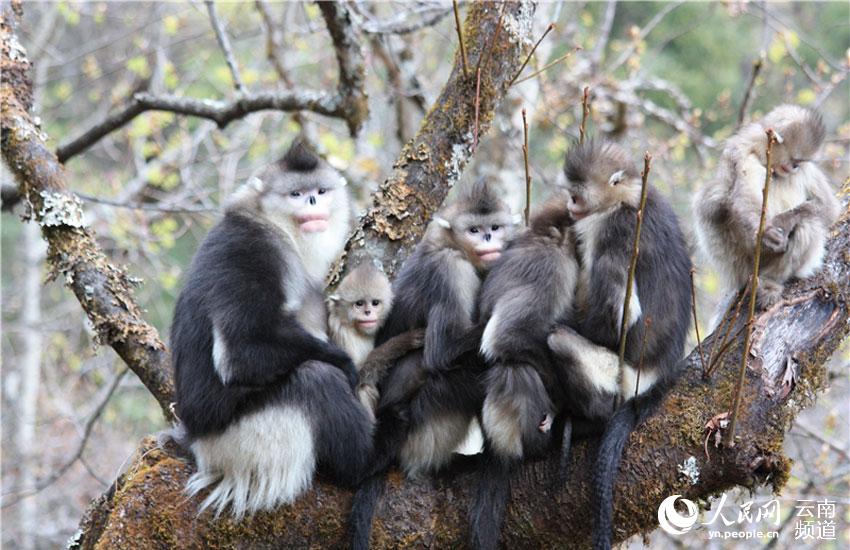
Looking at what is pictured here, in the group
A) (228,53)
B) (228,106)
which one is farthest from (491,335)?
(228,53)

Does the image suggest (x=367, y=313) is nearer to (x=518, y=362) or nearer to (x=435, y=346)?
(x=435, y=346)

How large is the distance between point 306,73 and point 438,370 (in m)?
12.0

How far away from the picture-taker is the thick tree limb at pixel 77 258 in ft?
17.0

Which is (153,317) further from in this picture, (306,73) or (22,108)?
(22,108)

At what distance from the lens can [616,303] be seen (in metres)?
3.89

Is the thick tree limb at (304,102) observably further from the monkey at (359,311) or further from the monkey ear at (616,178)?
the monkey ear at (616,178)

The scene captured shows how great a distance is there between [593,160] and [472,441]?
1485 mm

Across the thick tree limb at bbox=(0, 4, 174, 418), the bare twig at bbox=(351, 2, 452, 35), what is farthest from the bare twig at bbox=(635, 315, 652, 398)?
the bare twig at bbox=(351, 2, 452, 35)

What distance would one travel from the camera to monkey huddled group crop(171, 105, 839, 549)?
3.89m

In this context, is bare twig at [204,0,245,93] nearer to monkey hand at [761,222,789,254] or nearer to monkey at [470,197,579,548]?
monkey at [470,197,579,548]

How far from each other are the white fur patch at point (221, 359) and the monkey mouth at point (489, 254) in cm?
134

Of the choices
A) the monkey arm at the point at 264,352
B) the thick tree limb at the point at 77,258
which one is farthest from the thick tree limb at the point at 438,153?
the thick tree limb at the point at 77,258

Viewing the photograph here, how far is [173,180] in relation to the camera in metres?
11.3

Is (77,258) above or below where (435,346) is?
above
